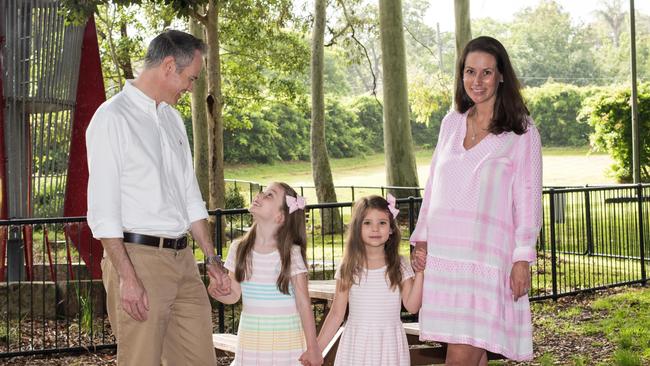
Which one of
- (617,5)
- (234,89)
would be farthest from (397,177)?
(617,5)

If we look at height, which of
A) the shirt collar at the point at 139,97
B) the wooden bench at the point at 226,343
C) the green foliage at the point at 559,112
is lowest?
the wooden bench at the point at 226,343

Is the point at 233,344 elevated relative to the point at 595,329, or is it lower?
elevated

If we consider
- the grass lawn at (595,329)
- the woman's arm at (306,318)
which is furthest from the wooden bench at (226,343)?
the grass lawn at (595,329)

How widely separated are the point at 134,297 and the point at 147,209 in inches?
17.0

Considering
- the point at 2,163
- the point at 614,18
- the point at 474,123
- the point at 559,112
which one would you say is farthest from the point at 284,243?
the point at 614,18

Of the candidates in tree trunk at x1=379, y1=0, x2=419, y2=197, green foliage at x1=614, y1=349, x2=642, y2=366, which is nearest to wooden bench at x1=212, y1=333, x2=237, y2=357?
green foliage at x1=614, y1=349, x2=642, y2=366

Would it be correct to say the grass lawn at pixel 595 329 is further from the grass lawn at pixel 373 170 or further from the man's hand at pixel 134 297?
the grass lawn at pixel 373 170

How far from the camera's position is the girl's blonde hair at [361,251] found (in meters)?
5.37

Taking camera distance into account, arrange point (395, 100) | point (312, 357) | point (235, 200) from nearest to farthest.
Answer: point (312, 357) < point (395, 100) < point (235, 200)

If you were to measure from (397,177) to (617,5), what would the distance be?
6112 centimetres

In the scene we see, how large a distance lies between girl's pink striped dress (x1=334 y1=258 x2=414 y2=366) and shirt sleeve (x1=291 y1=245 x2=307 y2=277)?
29 centimetres

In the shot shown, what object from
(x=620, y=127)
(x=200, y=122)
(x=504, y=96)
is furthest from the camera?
(x=620, y=127)

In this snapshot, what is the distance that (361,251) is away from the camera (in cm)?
542

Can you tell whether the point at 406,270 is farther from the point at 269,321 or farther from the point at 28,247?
the point at 28,247
